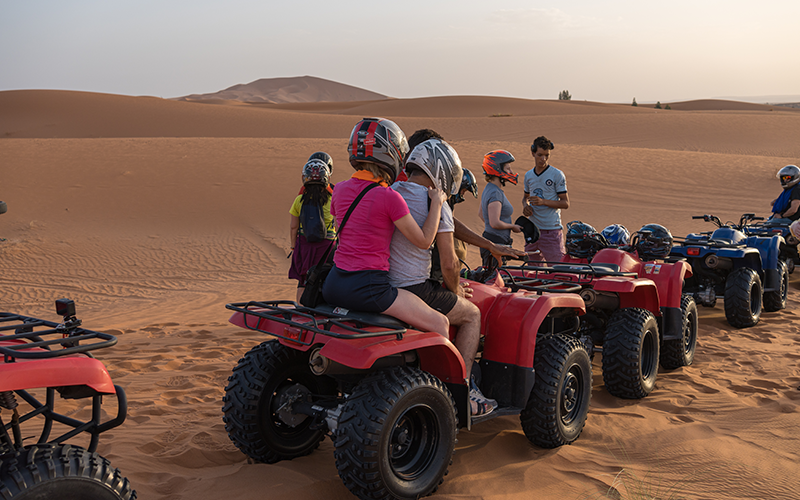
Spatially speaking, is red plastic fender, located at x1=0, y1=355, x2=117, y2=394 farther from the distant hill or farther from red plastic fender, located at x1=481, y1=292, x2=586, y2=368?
the distant hill

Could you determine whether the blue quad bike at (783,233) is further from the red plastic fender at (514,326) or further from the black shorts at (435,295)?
the black shorts at (435,295)

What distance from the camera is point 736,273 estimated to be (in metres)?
7.77

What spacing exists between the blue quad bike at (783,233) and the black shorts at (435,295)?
7.32 m

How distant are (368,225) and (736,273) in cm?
608

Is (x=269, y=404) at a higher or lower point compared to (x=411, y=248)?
lower

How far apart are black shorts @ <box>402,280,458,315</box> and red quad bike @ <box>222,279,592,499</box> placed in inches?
9.4

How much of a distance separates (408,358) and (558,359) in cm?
115

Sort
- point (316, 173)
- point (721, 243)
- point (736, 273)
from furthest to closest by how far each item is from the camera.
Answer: point (721, 243), point (736, 273), point (316, 173)

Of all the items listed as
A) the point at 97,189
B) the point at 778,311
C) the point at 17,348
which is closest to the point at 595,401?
the point at 17,348

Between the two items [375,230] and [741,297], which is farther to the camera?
[741,297]

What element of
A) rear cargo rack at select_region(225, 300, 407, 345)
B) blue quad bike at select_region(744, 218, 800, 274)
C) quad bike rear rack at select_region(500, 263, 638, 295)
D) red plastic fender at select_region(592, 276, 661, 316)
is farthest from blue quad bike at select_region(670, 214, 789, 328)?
rear cargo rack at select_region(225, 300, 407, 345)

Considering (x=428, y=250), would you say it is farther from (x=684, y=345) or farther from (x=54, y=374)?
(x=684, y=345)

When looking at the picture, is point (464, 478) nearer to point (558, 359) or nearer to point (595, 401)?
point (558, 359)

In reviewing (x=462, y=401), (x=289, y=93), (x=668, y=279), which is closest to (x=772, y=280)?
(x=668, y=279)
